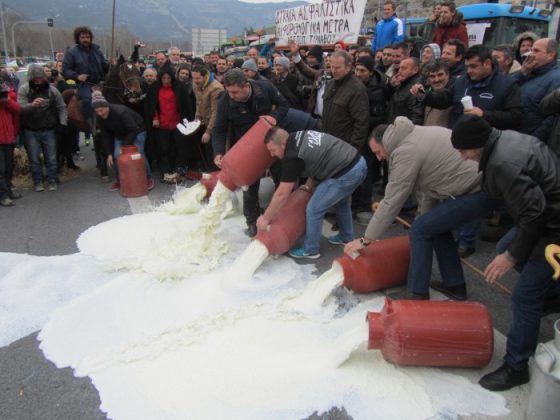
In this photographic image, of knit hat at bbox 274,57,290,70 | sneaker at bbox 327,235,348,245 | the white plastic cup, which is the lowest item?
sneaker at bbox 327,235,348,245

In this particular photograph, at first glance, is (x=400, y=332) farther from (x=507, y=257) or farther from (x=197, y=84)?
(x=197, y=84)

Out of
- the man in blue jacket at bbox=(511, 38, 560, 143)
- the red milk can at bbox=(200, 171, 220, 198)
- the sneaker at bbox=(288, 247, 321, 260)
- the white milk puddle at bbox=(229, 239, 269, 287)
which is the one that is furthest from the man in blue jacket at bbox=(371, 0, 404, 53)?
the white milk puddle at bbox=(229, 239, 269, 287)

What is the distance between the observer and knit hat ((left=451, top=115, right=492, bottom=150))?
236cm

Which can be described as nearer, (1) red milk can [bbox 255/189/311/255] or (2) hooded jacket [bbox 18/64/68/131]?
(1) red milk can [bbox 255/189/311/255]

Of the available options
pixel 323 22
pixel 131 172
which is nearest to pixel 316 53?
pixel 323 22

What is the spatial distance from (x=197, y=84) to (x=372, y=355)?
4.83m

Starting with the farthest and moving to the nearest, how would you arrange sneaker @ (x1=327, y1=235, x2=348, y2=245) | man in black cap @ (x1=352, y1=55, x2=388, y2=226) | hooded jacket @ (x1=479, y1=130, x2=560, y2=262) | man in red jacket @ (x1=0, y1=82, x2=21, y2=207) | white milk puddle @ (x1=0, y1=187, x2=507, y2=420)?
man in red jacket @ (x1=0, y1=82, x2=21, y2=207) → man in black cap @ (x1=352, y1=55, x2=388, y2=226) → sneaker @ (x1=327, y1=235, x2=348, y2=245) → white milk puddle @ (x1=0, y1=187, x2=507, y2=420) → hooded jacket @ (x1=479, y1=130, x2=560, y2=262)

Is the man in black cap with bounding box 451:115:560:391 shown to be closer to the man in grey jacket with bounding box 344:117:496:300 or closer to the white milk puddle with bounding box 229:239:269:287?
the man in grey jacket with bounding box 344:117:496:300

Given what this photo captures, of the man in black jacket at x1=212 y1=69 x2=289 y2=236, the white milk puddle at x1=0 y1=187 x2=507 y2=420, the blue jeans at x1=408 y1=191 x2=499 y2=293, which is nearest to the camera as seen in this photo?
the white milk puddle at x1=0 y1=187 x2=507 y2=420

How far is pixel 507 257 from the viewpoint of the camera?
2.44m

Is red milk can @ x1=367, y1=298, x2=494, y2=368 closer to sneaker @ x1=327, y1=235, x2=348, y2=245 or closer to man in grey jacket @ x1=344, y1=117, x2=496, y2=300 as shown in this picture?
man in grey jacket @ x1=344, y1=117, x2=496, y2=300

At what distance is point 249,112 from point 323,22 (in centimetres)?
400

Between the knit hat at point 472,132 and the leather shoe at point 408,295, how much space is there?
1.31m

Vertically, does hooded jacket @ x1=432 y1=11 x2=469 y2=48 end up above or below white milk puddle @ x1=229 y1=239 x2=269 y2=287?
above
